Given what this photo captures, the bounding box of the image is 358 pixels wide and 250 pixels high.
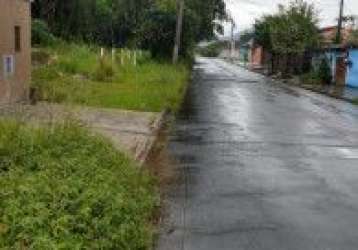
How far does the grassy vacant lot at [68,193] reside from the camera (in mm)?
6267

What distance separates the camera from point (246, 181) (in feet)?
35.2

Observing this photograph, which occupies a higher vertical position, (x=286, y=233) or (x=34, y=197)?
(x=34, y=197)

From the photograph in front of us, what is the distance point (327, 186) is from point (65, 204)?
4939 millimetres

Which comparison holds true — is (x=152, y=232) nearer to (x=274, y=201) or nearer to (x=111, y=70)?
(x=274, y=201)

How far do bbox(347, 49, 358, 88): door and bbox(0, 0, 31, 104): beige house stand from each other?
1103 inches

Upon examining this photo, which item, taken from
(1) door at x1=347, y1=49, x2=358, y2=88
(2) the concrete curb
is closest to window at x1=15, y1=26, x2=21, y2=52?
(2) the concrete curb

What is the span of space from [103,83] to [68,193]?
21857 millimetres

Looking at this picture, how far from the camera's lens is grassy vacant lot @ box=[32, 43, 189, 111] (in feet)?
65.6

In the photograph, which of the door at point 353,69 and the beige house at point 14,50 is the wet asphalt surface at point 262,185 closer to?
the beige house at point 14,50

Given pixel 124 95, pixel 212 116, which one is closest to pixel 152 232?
pixel 212 116

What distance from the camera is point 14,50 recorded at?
17.9 m

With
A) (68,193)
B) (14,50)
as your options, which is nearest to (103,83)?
(14,50)

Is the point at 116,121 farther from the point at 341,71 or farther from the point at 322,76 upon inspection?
the point at 341,71

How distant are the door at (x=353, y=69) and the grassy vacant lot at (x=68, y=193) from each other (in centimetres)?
3503
